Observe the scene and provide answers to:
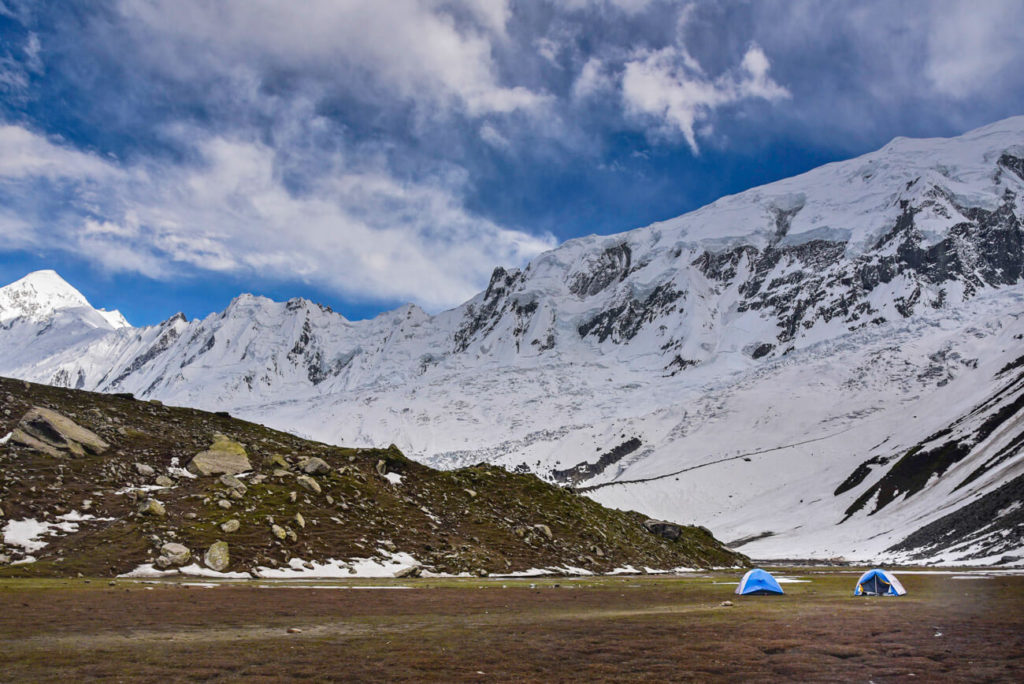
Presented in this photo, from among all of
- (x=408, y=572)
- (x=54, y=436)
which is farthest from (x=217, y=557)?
(x=54, y=436)

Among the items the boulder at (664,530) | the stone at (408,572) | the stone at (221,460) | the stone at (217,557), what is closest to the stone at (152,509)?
the stone at (217,557)

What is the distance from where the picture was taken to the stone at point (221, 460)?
165 feet

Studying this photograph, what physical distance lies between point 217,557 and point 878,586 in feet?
126

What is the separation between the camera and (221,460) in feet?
170

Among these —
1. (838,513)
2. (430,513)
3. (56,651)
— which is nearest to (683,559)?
(430,513)

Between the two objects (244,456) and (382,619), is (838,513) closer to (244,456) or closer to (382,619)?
(244,456)

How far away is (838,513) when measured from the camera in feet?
584

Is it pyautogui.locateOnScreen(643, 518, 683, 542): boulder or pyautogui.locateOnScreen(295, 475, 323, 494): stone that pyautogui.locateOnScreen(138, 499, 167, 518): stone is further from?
pyautogui.locateOnScreen(643, 518, 683, 542): boulder

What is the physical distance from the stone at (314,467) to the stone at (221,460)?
412 centimetres

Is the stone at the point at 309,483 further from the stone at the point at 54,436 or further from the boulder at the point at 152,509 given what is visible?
the stone at the point at 54,436

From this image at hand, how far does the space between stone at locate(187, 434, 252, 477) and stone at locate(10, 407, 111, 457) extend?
6.34 metres

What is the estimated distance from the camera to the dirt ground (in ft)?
41.9

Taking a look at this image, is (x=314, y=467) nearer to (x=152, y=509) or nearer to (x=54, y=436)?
(x=152, y=509)

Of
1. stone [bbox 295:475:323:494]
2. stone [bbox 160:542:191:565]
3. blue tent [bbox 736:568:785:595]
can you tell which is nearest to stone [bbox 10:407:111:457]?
stone [bbox 160:542:191:565]
